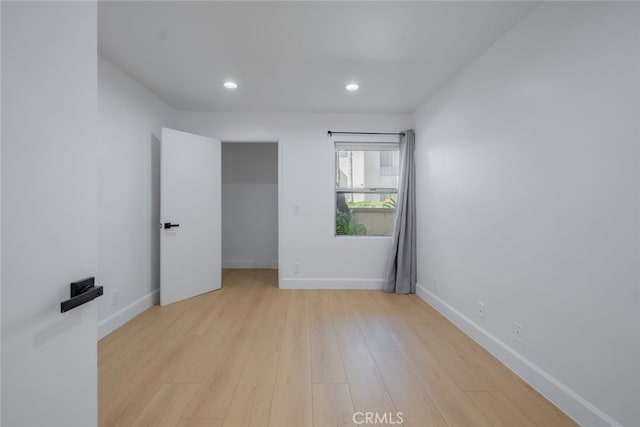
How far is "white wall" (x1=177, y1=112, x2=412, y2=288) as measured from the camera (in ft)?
11.8

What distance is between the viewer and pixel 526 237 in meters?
1.74

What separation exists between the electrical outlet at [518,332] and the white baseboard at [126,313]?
3.22 m

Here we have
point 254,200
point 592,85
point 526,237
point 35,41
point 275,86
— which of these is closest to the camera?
point 35,41

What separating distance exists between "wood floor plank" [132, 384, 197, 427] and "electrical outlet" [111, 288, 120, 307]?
4.08ft

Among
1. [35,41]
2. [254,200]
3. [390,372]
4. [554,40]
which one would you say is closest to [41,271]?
[35,41]

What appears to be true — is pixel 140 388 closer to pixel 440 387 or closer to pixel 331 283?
pixel 440 387

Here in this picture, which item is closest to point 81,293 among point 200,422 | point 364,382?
point 200,422

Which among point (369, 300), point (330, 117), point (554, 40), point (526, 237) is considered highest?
point (330, 117)

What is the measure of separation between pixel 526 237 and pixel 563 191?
37 centimetres

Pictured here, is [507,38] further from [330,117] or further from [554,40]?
[330,117]

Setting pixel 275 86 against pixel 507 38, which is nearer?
pixel 507 38

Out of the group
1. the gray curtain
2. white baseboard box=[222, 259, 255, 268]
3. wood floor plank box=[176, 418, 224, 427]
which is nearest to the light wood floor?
wood floor plank box=[176, 418, 224, 427]

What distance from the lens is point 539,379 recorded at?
162 cm

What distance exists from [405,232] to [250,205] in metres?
2.86
